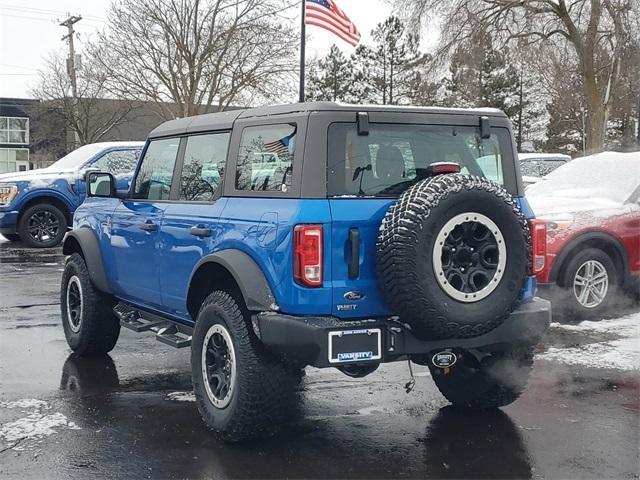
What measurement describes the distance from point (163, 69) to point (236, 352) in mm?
30358

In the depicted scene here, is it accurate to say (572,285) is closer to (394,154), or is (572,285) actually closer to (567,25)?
(394,154)

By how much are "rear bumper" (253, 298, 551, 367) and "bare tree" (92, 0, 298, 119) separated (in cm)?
2764

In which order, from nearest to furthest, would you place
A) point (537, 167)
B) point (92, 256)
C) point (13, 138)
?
point (92, 256) → point (537, 167) → point (13, 138)

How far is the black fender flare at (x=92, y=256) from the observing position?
20.6 feet

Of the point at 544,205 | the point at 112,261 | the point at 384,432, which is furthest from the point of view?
the point at 544,205

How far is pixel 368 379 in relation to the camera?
19.5 ft

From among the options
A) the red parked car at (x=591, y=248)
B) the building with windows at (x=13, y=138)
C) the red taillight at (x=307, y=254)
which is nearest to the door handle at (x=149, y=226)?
the red taillight at (x=307, y=254)

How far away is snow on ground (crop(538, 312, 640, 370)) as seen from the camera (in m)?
6.37

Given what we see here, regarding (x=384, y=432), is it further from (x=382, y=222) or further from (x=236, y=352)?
(x=382, y=222)

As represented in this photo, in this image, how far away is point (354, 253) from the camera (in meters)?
4.11

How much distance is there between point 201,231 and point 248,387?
1035mm

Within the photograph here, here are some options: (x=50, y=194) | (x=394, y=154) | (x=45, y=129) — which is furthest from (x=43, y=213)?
(x=45, y=129)

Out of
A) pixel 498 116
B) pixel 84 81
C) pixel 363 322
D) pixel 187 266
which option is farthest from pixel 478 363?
pixel 84 81

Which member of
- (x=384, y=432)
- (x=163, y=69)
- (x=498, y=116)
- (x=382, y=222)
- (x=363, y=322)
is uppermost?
(x=163, y=69)
